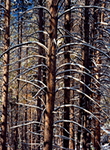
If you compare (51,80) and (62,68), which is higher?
(62,68)

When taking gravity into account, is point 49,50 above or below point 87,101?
above

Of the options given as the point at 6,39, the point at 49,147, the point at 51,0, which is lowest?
the point at 49,147

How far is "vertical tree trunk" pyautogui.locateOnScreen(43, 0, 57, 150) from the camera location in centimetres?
466

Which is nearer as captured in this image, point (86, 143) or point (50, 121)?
point (50, 121)

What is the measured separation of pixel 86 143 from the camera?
9562mm

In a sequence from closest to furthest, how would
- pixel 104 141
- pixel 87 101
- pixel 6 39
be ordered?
pixel 87 101 < pixel 6 39 < pixel 104 141

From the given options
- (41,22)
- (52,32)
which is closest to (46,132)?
(52,32)

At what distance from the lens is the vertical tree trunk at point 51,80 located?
4656mm

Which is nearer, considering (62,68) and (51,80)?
(51,80)

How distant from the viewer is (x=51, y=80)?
480cm

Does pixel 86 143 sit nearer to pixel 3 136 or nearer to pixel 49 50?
pixel 3 136

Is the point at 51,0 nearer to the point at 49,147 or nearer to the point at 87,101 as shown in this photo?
the point at 49,147

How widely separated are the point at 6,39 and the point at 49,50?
19.5ft

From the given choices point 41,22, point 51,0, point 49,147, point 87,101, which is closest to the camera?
point 49,147
